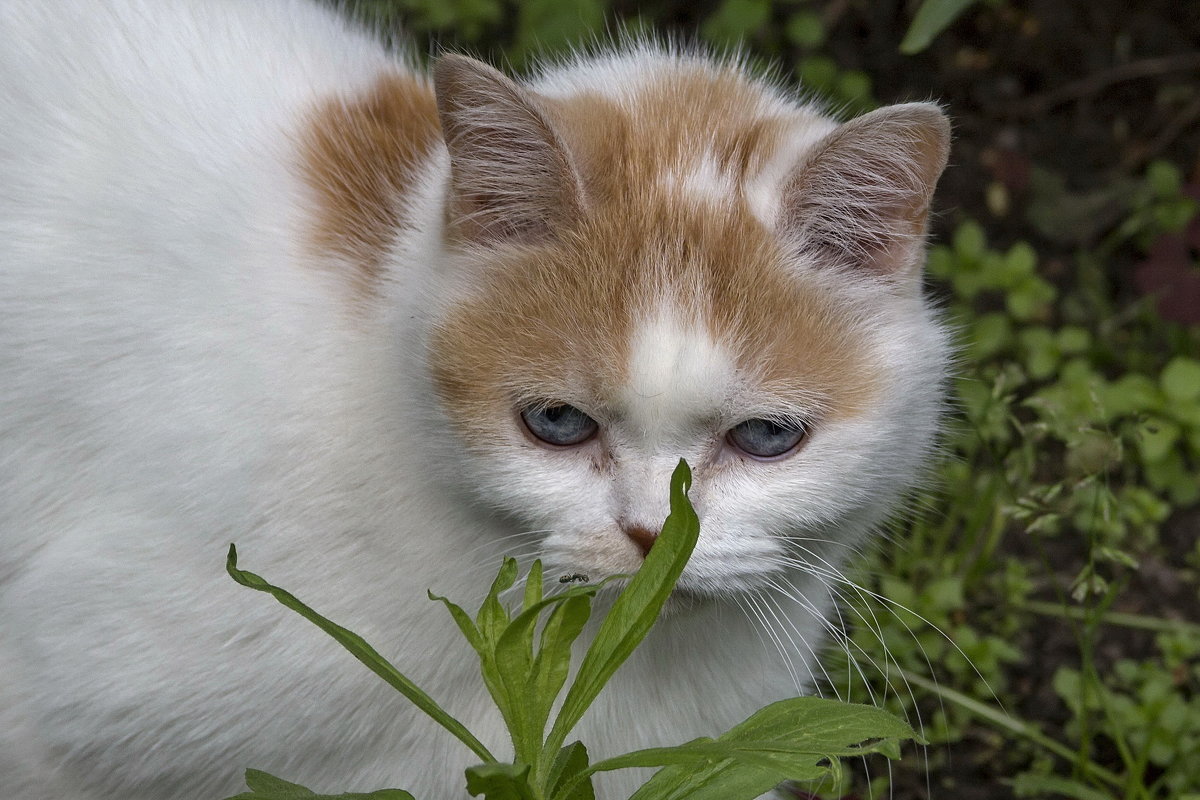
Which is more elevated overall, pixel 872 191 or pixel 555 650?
pixel 872 191

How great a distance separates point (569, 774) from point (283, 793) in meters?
0.30

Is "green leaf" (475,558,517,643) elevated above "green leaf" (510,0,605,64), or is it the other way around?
"green leaf" (510,0,605,64)

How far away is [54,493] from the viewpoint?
191cm

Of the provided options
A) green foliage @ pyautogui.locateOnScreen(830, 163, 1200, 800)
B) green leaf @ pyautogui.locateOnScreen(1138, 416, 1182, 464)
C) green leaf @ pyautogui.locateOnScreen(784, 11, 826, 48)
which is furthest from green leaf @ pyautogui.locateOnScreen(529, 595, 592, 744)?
green leaf @ pyautogui.locateOnScreen(784, 11, 826, 48)

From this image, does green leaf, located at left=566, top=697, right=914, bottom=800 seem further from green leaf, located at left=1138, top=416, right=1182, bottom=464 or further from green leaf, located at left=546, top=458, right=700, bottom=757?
green leaf, located at left=1138, top=416, right=1182, bottom=464

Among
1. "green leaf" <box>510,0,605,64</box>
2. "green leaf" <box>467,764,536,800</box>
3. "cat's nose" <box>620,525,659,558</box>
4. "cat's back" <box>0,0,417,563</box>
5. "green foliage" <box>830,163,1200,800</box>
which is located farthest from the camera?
"green leaf" <box>510,0,605,64</box>

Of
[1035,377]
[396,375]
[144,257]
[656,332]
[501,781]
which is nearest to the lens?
[501,781]

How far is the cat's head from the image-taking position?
1.59 metres

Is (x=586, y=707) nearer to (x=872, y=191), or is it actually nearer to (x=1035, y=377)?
(x=872, y=191)

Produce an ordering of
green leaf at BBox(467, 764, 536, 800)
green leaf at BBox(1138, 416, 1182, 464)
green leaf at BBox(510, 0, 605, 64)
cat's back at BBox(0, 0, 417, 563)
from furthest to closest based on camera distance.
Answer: green leaf at BBox(510, 0, 605, 64) → green leaf at BBox(1138, 416, 1182, 464) → cat's back at BBox(0, 0, 417, 563) → green leaf at BBox(467, 764, 536, 800)

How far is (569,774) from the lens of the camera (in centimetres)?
147

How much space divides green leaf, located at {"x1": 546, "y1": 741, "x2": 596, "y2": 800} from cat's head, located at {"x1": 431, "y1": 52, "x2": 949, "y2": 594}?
0.69 feet

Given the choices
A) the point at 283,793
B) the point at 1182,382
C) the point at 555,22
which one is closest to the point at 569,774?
the point at 283,793

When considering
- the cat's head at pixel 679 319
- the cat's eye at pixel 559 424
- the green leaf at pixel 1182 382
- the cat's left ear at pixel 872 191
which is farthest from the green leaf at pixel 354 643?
the green leaf at pixel 1182 382
